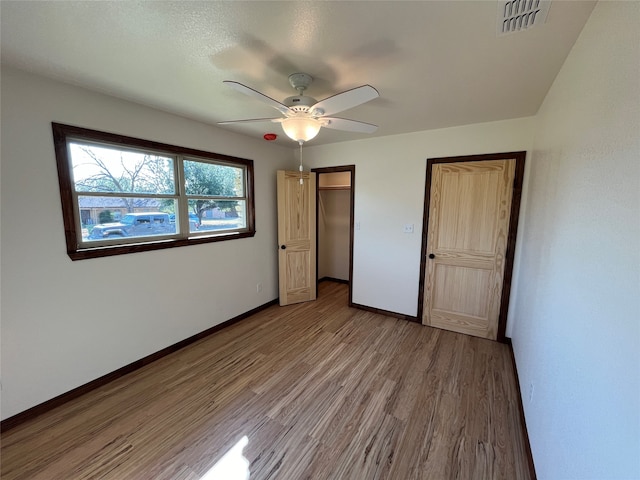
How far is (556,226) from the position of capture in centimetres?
150

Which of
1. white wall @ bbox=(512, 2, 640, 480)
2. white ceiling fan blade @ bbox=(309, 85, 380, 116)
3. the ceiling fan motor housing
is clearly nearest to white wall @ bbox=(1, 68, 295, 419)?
the ceiling fan motor housing

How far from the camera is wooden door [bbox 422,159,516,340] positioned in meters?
2.75

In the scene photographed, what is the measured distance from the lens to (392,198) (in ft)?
10.9

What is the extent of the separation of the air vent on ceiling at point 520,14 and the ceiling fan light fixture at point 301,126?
3.47 feet

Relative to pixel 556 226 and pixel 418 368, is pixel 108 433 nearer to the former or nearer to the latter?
pixel 418 368

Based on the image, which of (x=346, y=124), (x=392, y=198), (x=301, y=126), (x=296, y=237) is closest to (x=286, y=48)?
(x=301, y=126)

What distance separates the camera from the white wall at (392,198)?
2.94 metres

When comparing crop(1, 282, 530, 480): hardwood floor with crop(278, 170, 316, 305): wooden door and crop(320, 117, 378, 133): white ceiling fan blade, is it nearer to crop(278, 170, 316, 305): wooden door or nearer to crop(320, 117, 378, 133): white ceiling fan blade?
crop(278, 170, 316, 305): wooden door

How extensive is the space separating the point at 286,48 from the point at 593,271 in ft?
5.87

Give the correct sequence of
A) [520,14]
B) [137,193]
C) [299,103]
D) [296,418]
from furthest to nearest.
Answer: [137,193]
[296,418]
[299,103]
[520,14]

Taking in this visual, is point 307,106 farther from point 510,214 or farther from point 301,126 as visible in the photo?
point 510,214

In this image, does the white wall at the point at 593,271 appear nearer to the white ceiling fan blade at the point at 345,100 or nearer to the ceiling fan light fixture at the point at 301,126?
the white ceiling fan blade at the point at 345,100

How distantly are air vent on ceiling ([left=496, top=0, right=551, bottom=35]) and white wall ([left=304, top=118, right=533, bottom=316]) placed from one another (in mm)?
1675

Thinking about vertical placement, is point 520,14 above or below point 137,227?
above
